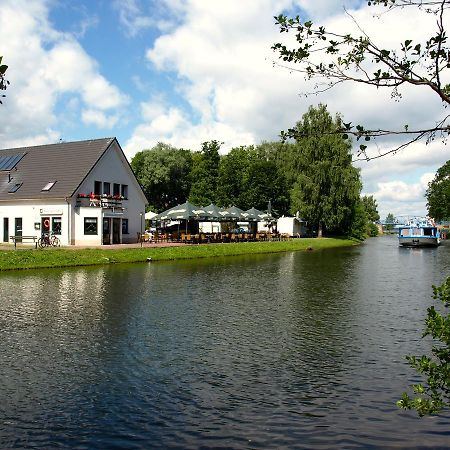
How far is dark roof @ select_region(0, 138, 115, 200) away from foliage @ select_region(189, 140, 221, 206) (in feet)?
120

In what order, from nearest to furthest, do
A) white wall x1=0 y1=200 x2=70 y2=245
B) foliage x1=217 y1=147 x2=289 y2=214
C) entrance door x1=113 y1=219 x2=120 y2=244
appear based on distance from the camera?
white wall x1=0 y1=200 x2=70 y2=245 < entrance door x1=113 y1=219 x2=120 y2=244 < foliage x1=217 y1=147 x2=289 y2=214

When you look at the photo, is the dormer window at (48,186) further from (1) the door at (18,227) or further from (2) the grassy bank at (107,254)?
(2) the grassy bank at (107,254)

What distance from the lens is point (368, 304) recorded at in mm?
18938

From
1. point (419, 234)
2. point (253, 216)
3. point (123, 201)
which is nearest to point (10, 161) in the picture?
point (123, 201)

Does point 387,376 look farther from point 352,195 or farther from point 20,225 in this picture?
point 352,195

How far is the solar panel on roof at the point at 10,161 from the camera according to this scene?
4768 cm

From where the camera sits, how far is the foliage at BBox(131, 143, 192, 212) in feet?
274

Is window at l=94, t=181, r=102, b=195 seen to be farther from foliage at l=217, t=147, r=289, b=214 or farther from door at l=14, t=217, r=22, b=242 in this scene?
foliage at l=217, t=147, r=289, b=214

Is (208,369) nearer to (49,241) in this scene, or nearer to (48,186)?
(49,241)

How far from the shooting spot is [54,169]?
44.6m

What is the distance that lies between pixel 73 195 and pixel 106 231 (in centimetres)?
419

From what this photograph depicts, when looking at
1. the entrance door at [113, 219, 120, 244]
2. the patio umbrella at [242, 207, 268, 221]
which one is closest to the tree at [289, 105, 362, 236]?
the patio umbrella at [242, 207, 268, 221]

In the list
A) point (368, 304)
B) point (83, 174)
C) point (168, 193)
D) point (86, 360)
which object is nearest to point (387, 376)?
point (86, 360)

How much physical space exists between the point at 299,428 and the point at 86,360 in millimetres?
5561
